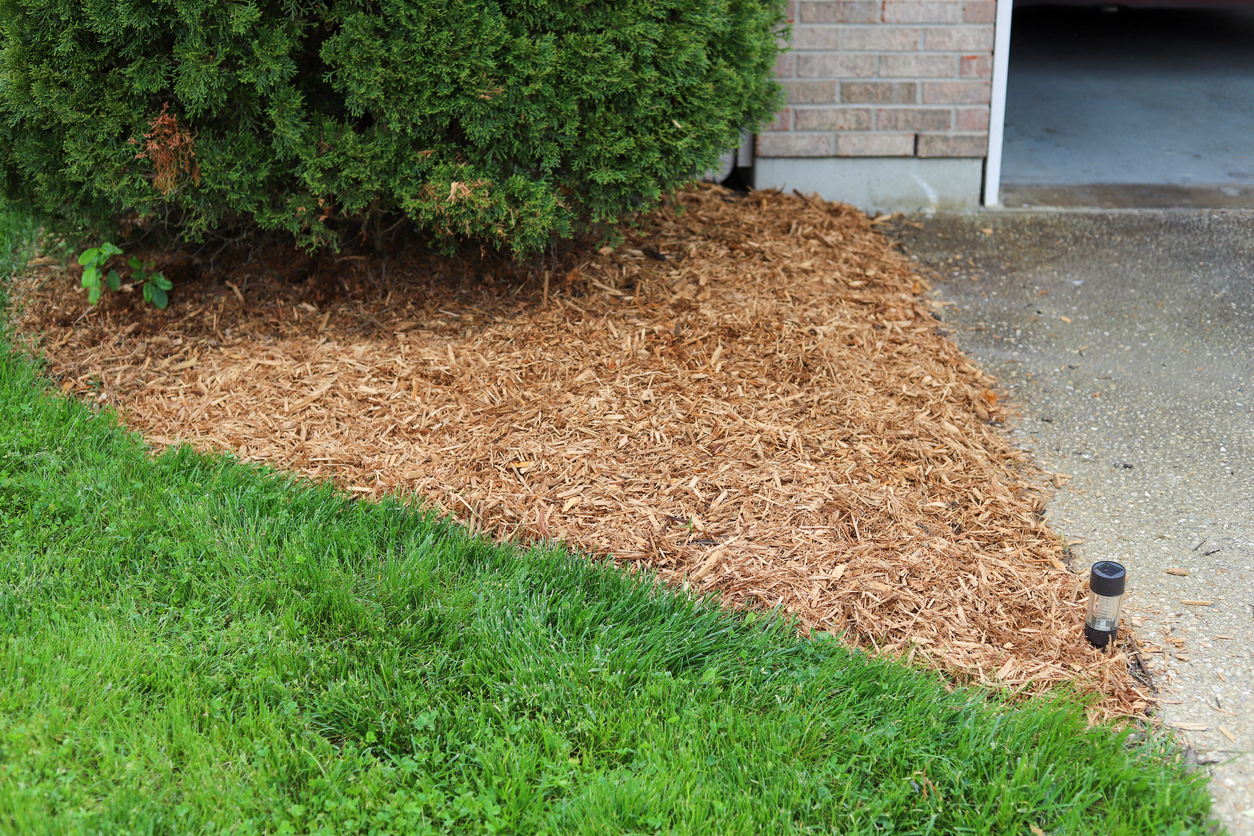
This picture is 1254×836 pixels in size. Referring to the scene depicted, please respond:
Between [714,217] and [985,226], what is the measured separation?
1.55 metres

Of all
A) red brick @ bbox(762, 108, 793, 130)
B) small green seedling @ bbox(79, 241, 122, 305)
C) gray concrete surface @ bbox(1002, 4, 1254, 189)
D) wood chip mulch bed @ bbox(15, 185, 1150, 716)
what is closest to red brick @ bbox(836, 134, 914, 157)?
red brick @ bbox(762, 108, 793, 130)

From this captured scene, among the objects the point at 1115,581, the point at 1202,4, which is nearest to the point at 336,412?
the point at 1115,581

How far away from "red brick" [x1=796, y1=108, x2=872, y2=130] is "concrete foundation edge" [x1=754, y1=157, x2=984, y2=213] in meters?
0.18

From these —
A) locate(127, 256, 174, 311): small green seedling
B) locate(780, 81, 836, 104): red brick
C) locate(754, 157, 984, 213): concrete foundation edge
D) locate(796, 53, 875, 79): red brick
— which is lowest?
locate(127, 256, 174, 311): small green seedling

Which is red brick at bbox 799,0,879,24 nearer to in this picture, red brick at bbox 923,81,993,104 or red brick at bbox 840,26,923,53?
red brick at bbox 840,26,923,53

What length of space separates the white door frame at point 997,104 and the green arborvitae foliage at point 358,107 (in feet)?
6.76

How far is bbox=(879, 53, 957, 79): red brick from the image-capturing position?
5.62 meters

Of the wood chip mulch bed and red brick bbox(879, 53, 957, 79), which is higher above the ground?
red brick bbox(879, 53, 957, 79)

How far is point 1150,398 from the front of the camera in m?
4.19

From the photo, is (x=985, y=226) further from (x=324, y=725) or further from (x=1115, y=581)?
(x=324, y=725)

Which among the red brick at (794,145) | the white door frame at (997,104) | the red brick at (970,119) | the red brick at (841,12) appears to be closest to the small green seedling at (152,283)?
the red brick at (794,145)

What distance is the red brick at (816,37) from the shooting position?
5566 mm

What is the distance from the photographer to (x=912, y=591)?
10.2 feet

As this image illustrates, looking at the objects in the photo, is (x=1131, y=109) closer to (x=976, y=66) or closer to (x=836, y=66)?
(x=976, y=66)
